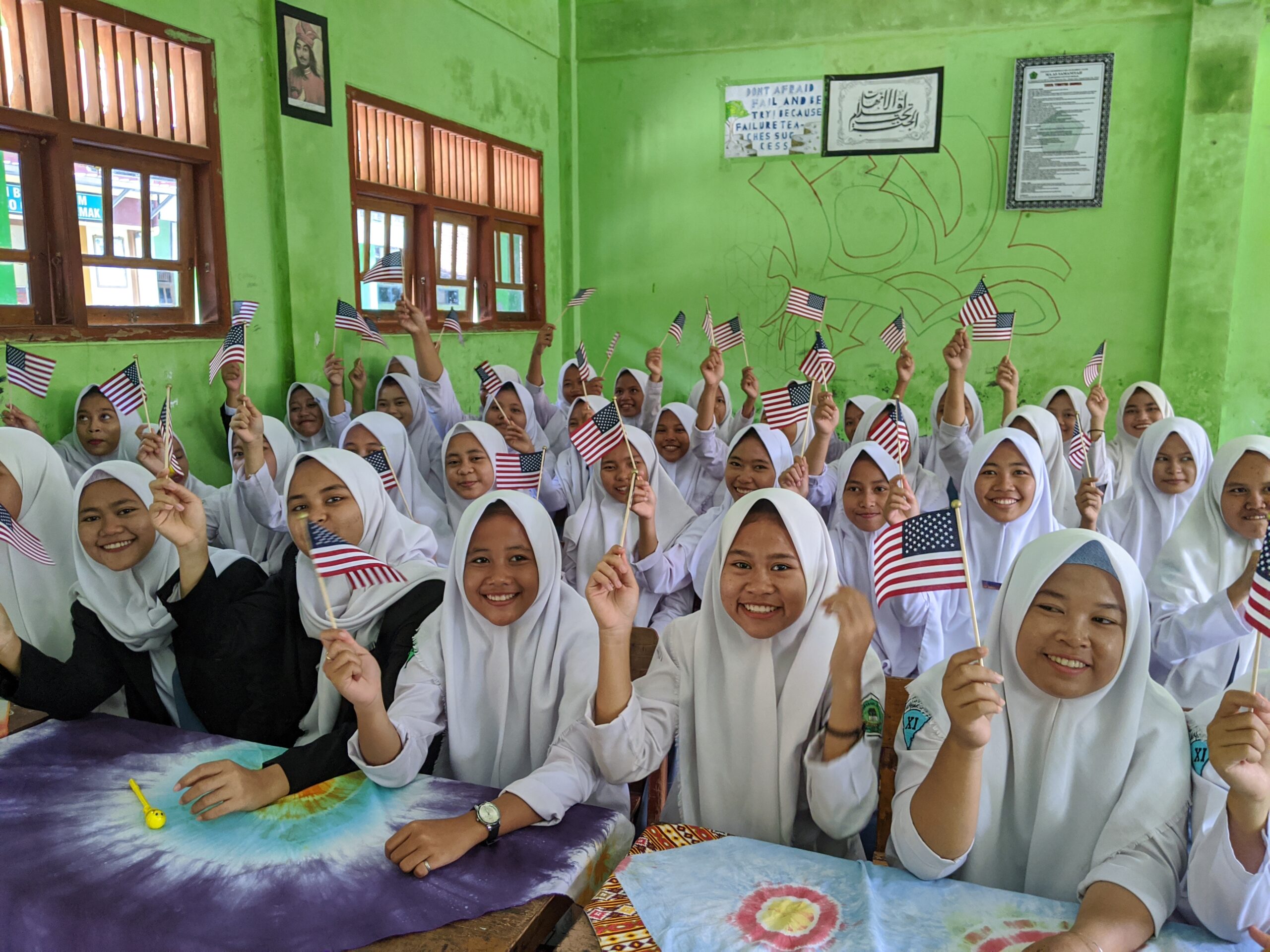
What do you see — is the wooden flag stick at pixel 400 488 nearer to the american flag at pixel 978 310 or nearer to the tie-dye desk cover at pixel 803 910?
the tie-dye desk cover at pixel 803 910

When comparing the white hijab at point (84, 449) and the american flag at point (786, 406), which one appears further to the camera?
the white hijab at point (84, 449)

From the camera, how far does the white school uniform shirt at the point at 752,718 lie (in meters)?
1.81

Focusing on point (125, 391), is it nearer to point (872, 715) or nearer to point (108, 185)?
point (108, 185)

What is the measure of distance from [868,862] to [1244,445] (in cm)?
228

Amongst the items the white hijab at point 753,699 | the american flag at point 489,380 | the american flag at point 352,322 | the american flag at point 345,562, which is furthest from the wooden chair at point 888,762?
the american flag at point 352,322

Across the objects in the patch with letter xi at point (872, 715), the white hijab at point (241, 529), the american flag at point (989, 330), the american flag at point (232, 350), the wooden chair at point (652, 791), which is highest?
the american flag at point (989, 330)

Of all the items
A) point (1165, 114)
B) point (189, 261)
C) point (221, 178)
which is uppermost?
point (1165, 114)

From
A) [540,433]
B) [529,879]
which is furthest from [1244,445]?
[540,433]

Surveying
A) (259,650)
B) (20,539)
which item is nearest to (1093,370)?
(259,650)

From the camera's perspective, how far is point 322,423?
5289 mm

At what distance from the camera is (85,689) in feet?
7.31

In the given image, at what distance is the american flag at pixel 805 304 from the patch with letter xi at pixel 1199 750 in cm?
440

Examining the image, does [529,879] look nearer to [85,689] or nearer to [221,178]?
[85,689]

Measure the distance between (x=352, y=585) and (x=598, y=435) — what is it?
4.32 ft
